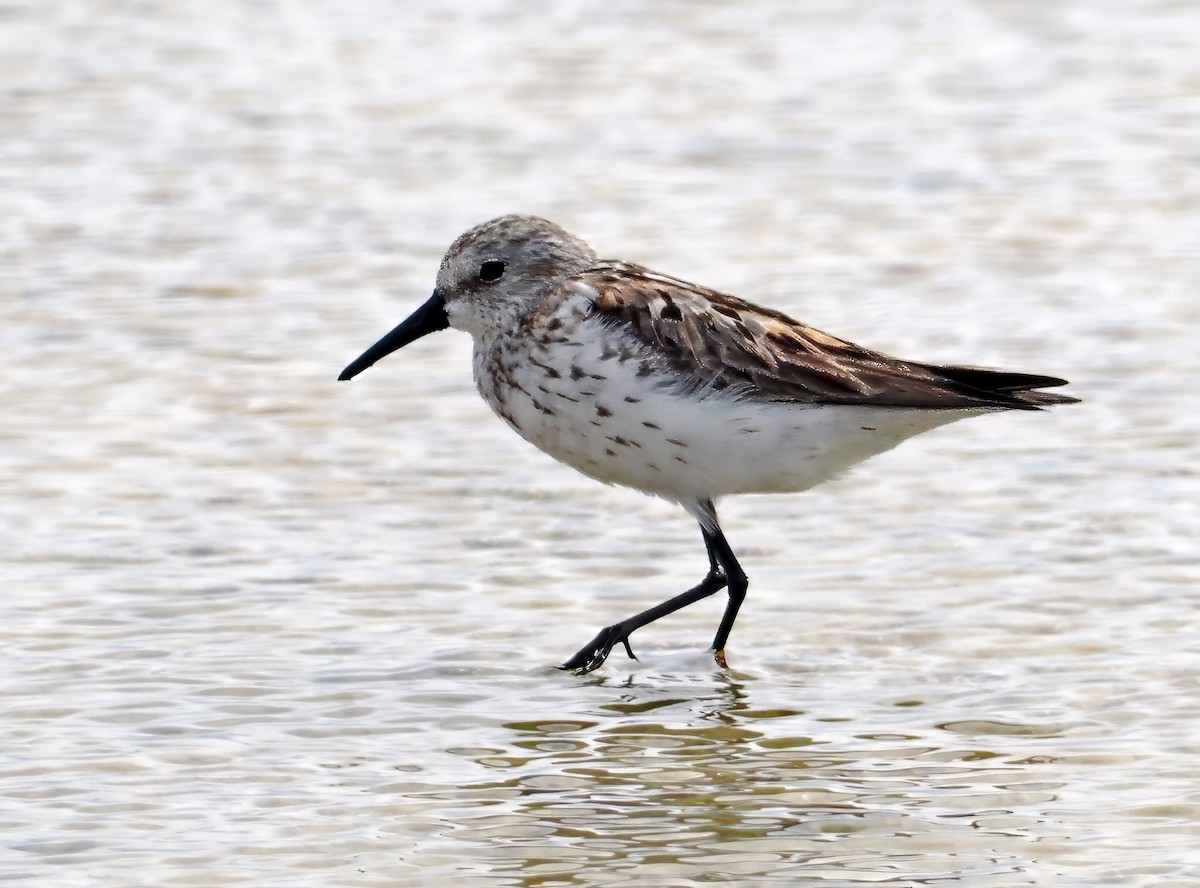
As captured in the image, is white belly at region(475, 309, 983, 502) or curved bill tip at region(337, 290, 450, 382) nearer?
white belly at region(475, 309, 983, 502)

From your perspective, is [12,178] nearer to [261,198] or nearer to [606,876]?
[261,198]

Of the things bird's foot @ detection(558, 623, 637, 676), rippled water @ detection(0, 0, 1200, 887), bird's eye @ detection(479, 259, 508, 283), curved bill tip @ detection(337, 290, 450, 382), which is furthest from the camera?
curved bill tip @ detection(337, 290, 450, 382)

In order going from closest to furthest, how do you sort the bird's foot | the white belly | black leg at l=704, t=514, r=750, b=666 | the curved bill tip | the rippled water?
1. the rippled water
2. the white belly
3. the bird's foot
4. black leg at l=704, t=514, r=750, b=666
5. the curved bill tip

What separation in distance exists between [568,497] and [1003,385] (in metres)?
2.45

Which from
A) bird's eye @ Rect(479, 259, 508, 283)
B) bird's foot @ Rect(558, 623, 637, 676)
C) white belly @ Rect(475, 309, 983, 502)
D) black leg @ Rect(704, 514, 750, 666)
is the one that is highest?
bird's eye @ Rect(479, 259, 508, 283)

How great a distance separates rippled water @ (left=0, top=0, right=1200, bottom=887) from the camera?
6.59 meters

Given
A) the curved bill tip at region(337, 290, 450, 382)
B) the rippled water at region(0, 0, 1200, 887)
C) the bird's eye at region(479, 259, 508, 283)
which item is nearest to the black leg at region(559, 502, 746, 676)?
the rippled water at region(0, 0, 1200, 887)

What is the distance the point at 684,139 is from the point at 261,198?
309 centimetres

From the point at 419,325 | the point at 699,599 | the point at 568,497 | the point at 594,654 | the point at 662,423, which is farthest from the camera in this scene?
the point at 568,497

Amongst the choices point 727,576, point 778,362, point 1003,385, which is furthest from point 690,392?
point 1003,385

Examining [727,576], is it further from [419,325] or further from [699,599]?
[419,325]

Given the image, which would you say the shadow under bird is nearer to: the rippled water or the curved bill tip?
the curved bill tip

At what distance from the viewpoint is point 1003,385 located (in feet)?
26.3

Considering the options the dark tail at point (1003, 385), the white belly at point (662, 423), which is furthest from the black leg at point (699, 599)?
the dark tail at point (1003, 385)
